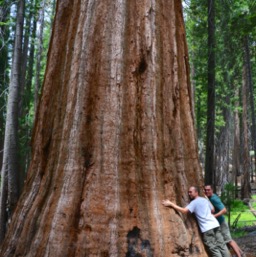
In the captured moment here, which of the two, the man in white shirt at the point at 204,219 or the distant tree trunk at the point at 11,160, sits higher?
the distant tree trunk at the point at 11,160

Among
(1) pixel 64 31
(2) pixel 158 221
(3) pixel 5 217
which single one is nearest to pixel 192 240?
(2) pixel 158 221

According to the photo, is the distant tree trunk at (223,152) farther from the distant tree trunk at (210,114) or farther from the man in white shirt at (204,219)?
the man in white shirt at (204,219)

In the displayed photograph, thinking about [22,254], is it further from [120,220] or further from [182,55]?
[182,55]

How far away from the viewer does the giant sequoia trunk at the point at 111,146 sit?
4.17m

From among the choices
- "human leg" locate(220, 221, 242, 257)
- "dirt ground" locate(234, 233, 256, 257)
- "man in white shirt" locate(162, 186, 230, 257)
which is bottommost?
"dirt ground" locate(234, 233, 256, 257)

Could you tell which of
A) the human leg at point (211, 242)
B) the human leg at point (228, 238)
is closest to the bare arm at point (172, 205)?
the human leg at point (211, 242)


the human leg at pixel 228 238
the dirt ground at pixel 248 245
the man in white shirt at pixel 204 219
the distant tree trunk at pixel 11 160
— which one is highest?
the distant tree trunk at pixel 11 160

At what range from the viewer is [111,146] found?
4.32m

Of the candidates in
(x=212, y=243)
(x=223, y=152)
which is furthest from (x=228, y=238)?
(x=223, y=152)

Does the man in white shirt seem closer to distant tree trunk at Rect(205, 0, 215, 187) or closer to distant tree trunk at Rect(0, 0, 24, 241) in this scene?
distant tree trunk at Rect(0, 0, 24, 241)

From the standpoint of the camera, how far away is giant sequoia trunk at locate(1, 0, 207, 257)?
13.7 ft

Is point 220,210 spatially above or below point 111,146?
below

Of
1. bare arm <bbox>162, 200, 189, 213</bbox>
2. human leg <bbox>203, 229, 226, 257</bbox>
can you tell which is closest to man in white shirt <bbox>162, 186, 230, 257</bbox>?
human leg <bbox>203, 229, 226, 257</bbox>

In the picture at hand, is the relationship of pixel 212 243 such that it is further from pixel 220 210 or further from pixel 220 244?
pixel 220 210
